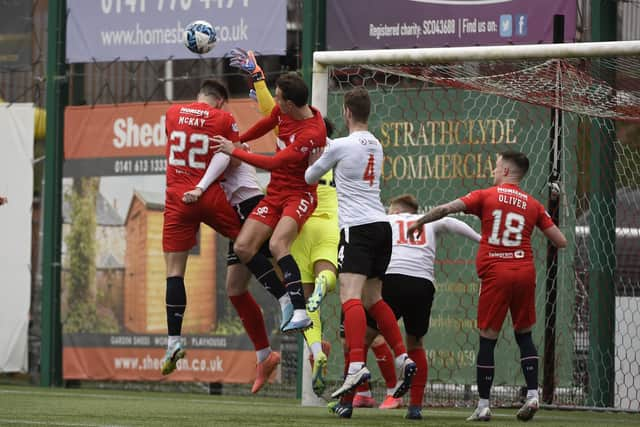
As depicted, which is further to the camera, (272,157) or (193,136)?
(193,136)

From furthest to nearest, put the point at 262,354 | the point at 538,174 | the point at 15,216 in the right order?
the point at 15,216 → the point at 538,174 → the point at 262,354

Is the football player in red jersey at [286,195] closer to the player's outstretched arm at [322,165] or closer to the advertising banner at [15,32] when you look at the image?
the player's outstretched arm at [322,165]

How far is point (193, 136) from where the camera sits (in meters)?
9.66

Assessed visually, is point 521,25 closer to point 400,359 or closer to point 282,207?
point 282,207

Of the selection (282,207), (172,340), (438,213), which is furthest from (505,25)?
(172,340)

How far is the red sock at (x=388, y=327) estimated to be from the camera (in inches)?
348

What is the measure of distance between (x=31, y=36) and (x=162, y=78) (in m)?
1.81

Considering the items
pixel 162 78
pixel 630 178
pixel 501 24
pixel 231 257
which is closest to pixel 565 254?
pixel 630 178

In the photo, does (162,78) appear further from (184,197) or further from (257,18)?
(184,197)

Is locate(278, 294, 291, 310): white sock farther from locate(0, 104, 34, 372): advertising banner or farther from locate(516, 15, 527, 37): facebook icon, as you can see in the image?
locate(0, 104, 34, 372): advertising banner

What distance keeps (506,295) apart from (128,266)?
5.48 metres

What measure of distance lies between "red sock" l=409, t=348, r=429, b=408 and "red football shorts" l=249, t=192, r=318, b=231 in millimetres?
1414

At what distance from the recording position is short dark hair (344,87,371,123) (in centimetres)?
884

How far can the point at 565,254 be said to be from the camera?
11.6m
